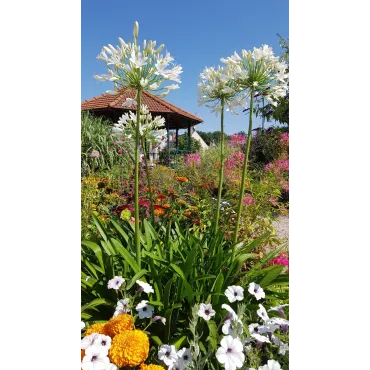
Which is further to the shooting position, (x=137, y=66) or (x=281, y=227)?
(x=281, y=227)

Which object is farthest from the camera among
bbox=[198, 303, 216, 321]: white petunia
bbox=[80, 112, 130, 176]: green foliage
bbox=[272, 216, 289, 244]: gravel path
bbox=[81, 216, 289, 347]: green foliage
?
bbox=[80, 112, 130, 176]: green foliage

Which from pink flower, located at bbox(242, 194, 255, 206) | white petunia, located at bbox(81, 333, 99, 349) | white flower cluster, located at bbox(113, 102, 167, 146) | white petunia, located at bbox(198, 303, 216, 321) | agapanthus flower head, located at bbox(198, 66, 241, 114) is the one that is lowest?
white petunia, located at bbox(81, 333, 99, 349)

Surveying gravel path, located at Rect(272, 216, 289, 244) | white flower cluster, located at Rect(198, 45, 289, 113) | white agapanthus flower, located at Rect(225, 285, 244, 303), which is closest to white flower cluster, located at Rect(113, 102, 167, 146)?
white flower cluster, located at Rect(198, 45, 289, 113)

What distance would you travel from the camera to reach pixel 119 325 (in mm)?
1238

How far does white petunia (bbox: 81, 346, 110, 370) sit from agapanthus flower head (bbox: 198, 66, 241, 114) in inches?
45.0

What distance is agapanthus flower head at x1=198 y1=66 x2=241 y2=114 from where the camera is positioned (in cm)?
163

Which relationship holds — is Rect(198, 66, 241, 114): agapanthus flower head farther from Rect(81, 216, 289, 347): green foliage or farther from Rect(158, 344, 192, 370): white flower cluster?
Rect(158, 344, 192, 370): white flower cluster

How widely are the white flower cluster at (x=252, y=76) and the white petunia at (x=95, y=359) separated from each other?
1.08 m

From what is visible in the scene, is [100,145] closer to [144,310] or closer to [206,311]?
[144,310]

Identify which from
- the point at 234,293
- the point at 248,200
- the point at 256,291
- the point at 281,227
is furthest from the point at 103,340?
the point at 281,227

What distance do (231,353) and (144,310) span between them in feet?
1.40

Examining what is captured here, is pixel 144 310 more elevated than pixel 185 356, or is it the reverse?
pixel 144 310

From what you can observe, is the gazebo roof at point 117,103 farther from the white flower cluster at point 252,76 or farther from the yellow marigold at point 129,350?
the yellow marigold at point 129,350
